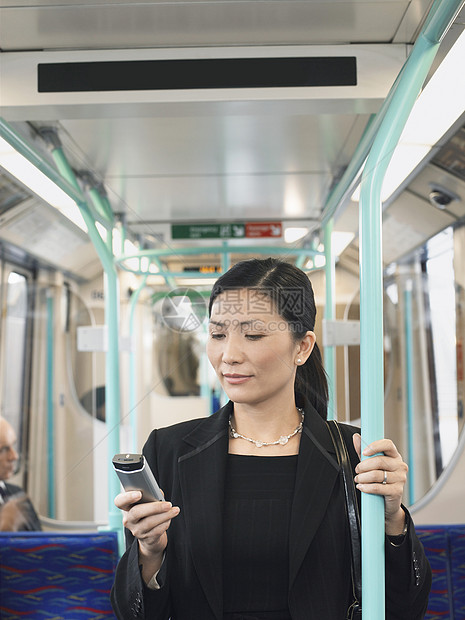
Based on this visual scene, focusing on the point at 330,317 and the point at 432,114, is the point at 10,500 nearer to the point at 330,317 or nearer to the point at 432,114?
the point at 330,317

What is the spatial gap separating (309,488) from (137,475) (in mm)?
369

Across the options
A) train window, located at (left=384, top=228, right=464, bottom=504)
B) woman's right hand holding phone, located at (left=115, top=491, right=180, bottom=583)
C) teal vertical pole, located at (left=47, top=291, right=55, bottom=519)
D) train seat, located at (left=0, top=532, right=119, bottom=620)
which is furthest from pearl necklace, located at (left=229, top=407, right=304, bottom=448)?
teal vertical pole, located at (left=47, top=291, right=55, bottom=519)

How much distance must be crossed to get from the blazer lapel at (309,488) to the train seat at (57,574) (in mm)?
652

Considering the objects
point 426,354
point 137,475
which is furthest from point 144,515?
point 426,354

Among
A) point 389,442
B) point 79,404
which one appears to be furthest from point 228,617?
point 79,404

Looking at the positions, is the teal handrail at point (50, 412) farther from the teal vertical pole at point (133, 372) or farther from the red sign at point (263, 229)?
the red sign at point (263, 229)

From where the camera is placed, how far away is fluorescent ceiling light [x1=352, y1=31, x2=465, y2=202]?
1.30 meters

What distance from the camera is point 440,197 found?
1604mm

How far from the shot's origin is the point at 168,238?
61.6 inches

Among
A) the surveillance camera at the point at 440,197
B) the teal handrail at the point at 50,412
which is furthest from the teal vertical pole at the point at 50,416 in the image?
the surveillance camera at the point at 440,197

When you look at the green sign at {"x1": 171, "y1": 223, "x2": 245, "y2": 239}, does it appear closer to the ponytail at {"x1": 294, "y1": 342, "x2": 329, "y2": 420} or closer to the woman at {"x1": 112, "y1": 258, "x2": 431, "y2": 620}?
the woman at {"x1": 112, "y1": 258, "x2": 431, "y2": 620}

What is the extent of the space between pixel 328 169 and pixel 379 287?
1.97ft

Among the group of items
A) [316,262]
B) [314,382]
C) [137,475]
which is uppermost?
[316,262]

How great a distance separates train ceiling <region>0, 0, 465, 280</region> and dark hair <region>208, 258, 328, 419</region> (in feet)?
0.69
